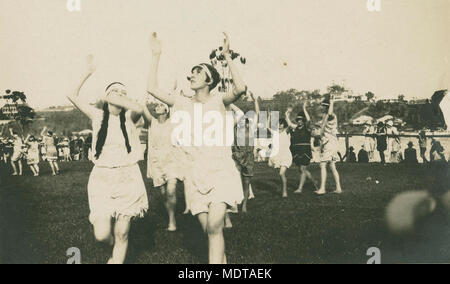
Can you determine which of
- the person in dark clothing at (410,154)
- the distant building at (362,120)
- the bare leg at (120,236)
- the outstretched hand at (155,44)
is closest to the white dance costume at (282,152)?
the person in dark clothing at (410,154)

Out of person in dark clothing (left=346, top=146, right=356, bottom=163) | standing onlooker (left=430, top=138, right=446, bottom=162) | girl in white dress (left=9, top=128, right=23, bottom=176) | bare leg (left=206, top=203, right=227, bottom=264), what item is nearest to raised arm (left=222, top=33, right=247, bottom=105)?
bare leg (left=206, top=203, right=227, bottom=264)

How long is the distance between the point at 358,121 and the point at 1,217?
1022 centimetres

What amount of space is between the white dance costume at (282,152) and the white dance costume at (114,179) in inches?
198

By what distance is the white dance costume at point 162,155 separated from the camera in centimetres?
692

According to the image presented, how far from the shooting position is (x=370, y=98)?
26.6 feet

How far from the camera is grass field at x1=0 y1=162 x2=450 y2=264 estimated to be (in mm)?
5754

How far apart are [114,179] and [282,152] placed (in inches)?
210

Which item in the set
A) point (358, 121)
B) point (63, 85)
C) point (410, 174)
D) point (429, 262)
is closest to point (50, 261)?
point (63, 85)

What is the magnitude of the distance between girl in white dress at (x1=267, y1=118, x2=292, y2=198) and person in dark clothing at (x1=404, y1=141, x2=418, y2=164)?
3621 mm

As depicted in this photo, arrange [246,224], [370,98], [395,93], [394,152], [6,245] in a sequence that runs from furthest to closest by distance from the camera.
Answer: [394,152] → [370,98] → [395,93] → [246,224] → [6,245]

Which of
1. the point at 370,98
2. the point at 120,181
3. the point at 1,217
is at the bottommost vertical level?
the point at 1,217

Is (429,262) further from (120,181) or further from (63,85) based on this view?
(63,85)

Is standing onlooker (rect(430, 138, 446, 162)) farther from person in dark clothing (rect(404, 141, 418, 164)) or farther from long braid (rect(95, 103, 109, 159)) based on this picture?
long braid (rect(95, 103, 109, 159))
